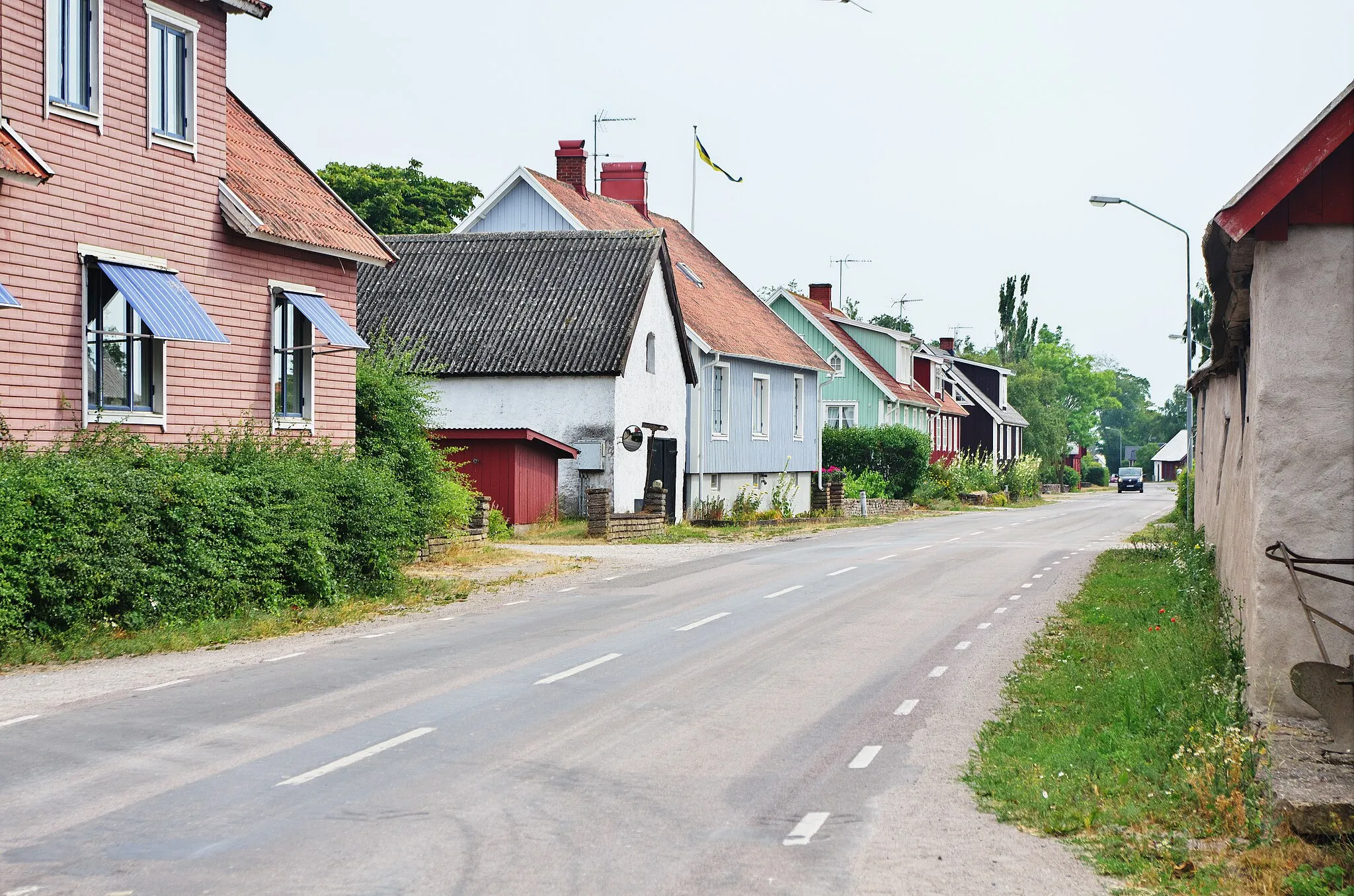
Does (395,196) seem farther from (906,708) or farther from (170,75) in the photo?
(906,708)

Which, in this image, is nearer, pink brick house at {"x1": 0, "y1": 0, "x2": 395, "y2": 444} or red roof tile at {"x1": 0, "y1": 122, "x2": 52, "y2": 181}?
red roof tile at {"x1": 0, "y1": 122, "x2": 52, "y2": 181}

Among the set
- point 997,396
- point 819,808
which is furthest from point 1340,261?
point 997,396

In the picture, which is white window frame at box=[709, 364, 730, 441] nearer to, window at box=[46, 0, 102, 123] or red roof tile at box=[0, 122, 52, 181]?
window at box=[46, 0, 102, 123]

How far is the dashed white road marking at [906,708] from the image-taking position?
10.4 m

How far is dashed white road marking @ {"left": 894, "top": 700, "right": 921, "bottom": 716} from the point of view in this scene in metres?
10.4

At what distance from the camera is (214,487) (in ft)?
49.2

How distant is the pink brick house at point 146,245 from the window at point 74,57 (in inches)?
0.8

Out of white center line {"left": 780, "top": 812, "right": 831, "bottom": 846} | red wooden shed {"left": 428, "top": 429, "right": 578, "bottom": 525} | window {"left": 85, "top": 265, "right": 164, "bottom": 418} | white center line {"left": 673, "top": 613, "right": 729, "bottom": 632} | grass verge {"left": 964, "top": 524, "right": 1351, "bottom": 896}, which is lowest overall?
white center line {"left": 780, "top": 812, "right": 831, "bottom": 846}

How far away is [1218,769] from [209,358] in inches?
571

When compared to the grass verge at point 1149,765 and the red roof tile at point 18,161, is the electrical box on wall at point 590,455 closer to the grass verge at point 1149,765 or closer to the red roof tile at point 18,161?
the red roof tile at point 18,161

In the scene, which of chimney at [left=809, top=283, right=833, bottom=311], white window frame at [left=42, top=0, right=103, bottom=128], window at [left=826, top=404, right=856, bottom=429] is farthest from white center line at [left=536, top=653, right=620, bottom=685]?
chimney at [left=809, top=283, right=833, bottom=311]

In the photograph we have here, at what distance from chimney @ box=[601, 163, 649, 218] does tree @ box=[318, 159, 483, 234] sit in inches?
464

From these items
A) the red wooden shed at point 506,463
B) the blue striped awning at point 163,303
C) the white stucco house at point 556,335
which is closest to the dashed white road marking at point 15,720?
the blue striped awning at point 163,303

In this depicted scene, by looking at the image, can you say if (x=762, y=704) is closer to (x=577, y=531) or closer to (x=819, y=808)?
(x=819, y=808)
